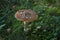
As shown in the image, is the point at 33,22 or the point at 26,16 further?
the point at 33,22

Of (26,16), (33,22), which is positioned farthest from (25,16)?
(33,22)

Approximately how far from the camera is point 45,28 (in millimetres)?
3105

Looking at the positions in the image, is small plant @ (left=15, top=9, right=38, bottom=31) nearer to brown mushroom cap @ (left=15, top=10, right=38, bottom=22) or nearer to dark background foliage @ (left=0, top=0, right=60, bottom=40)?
brown mushroom cap @ (left=15, top=10, right=38, bottom=22)

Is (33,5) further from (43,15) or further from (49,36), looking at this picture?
(49,36)

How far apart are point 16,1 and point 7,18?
0.47 metres

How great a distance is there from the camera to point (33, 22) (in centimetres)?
326

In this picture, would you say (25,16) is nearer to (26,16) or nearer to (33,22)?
(26,16)

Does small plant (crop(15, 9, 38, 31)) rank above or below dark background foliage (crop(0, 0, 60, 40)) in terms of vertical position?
above

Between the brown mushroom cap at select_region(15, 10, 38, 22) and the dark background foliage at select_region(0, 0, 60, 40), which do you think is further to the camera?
the dark background foliage at select_region(0, 0, 60, 40)

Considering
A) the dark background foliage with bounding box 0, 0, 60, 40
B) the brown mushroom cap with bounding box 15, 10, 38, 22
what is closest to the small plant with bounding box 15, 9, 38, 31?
the brown mushroom cap with bounding box 15, 10, 38, 22

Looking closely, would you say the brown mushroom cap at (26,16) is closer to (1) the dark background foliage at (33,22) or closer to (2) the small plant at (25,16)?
(2) the small plant at (25,16)

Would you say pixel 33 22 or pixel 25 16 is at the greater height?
pixel 25 16

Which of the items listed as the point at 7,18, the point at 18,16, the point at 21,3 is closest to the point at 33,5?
the point at 21,3

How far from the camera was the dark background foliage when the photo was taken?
121 inches
